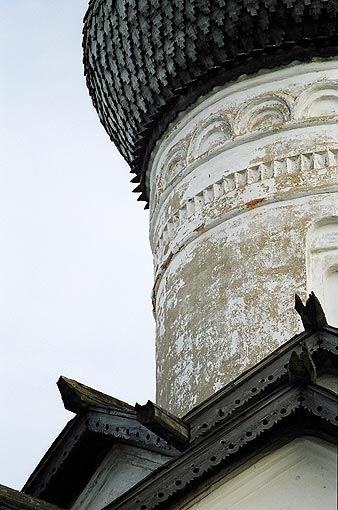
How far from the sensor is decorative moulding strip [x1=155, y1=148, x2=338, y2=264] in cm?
905

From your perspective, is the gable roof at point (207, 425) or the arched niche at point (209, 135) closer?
the gable roof at point (207, 425)

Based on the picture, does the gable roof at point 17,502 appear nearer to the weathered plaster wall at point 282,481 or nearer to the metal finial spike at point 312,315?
the weathered plaster wall at point 282,481

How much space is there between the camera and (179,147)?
9.83 meters

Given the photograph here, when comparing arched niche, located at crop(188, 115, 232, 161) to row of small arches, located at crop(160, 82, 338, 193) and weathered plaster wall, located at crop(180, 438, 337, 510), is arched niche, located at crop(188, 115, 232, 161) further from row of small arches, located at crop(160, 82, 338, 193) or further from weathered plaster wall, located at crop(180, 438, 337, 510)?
weathered plaster wall, located at crop(180, 438, 337, 510)

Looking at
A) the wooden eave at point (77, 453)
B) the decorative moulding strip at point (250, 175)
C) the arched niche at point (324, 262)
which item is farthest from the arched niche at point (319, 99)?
the wooden eave at point (77, 453)

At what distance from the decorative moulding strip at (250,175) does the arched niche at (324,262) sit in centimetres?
42

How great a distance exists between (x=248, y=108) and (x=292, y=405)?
3.61m

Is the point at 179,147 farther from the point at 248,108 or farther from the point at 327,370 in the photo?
the point at 327,370

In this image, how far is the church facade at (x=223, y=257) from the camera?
6289 mm

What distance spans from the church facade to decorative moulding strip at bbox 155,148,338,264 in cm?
1

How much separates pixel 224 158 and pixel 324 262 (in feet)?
3.65

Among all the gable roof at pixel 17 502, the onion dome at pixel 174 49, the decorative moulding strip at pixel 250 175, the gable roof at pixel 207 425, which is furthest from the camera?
the onion dome at pixel 174 49

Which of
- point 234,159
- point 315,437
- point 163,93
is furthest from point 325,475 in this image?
point 163,93

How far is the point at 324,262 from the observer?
28.6ft
